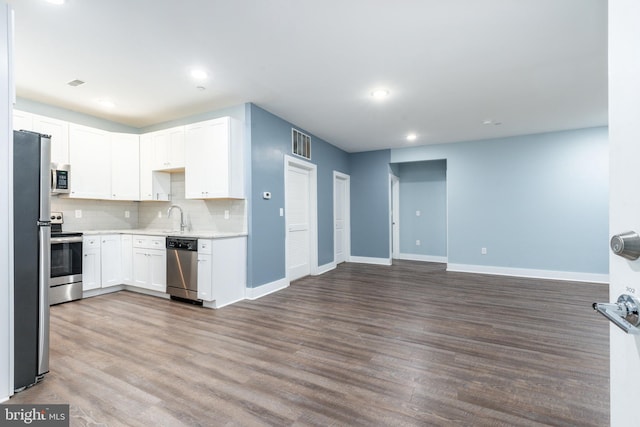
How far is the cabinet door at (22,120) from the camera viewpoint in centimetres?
364

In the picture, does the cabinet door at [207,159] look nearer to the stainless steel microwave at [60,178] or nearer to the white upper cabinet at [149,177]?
the white upper cabinet at [149,177]

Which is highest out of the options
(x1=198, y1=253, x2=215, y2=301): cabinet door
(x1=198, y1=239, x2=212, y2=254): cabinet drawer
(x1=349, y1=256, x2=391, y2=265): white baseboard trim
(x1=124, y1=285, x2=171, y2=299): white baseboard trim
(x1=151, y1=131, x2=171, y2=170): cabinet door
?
(x1=151, y1=131, x2=171, y2=170): cabinet door

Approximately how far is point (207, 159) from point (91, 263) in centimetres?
215

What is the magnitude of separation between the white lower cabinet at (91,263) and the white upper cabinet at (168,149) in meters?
1.35

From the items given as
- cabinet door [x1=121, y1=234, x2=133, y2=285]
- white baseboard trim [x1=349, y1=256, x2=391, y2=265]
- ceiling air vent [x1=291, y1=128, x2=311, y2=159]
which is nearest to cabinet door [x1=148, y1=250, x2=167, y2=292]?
cabinet door [x1=121, y1=234, x2=133, y2=285]

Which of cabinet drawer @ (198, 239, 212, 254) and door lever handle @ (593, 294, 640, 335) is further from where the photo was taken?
cabinet drawer @ (198, 239, 212, 254)

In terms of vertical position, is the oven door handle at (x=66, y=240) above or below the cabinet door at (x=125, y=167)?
below

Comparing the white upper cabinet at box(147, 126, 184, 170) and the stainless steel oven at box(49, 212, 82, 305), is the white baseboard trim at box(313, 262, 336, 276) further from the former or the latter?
the stainless steel oven at box(49, 212, 82, 305)

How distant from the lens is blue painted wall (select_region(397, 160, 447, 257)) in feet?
24.4

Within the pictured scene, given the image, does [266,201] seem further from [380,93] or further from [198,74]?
[380,93]

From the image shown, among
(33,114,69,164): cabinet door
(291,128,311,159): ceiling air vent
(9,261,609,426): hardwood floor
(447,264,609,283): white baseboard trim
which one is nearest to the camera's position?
(9,261,609,426): hardwood floor

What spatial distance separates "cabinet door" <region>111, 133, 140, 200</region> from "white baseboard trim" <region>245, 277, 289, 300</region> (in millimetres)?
2492

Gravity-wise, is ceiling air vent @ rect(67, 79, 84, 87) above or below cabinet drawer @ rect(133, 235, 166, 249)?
above

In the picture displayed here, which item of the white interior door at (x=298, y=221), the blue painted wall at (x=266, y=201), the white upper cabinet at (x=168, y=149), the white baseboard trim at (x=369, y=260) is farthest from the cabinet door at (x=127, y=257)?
the white baseboard trim at (x=369, y=260)
